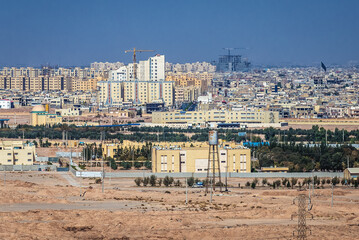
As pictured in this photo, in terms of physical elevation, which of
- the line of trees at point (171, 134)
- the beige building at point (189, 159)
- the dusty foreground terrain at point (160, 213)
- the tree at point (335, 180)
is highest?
the line of trees at point (171, 134)

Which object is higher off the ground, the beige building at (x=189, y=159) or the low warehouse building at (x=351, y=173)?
the beige building at (x=189, y=159)

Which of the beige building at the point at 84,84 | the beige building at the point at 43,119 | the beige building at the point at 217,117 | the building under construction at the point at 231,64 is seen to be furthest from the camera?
the building under construction at the point at 231,64

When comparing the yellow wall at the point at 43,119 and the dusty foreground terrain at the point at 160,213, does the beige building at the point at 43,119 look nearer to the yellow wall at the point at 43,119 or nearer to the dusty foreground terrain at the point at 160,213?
the yellow wall at the point at 43,119

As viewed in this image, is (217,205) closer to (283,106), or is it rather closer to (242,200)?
(242,200)

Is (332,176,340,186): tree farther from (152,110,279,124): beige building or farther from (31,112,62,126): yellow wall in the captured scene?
(31,112,62,126): yellow wall

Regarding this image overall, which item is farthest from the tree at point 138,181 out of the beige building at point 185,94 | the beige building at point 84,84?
the beige building at point 84,84

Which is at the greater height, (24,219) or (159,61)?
(159,61)

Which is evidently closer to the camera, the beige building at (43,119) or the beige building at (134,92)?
the beige building at (43,119)

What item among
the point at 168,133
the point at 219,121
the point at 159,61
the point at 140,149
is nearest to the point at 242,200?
the point at 140,149
